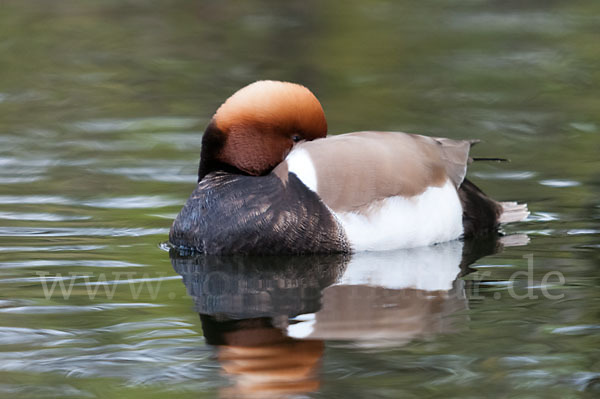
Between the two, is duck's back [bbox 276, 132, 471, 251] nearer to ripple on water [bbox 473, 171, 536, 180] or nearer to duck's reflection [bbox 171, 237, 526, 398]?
duck's reflection [bbox 171, 237, 526, 398]

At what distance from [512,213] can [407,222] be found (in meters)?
0.80

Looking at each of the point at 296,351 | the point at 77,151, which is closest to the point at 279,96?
the point at 296,351

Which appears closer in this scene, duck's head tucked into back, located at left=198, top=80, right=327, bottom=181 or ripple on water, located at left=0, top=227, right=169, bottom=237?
duck's head tucked into back, located at left=198, top=80, right=327, bottom=181

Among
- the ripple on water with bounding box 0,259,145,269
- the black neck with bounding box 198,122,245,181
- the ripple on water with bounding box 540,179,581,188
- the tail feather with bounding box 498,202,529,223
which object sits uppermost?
the black neck with bounding box 198,122,245,181

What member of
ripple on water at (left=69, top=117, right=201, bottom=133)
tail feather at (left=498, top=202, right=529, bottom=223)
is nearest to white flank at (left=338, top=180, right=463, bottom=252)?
tail feather at (left=498, top=202, right=529, bottom=223)

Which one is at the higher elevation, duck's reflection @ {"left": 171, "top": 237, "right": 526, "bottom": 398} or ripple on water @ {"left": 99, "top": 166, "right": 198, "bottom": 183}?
ripple on water @ {"left": 99, "top": 166, "right": 198, "bottom": 183}

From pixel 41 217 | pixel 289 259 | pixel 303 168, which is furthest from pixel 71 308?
pixel 41 217

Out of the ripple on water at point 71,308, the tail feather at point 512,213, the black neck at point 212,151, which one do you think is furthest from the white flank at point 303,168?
the tail feather at point 512,213

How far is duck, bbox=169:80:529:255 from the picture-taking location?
213 inches

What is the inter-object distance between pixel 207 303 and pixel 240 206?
2.54 ft

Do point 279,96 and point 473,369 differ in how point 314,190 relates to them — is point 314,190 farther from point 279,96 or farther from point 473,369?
point 473,369

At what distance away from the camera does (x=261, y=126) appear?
5.59 metres

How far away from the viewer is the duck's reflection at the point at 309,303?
3.99 metres

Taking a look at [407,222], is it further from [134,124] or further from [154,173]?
[134,124]
